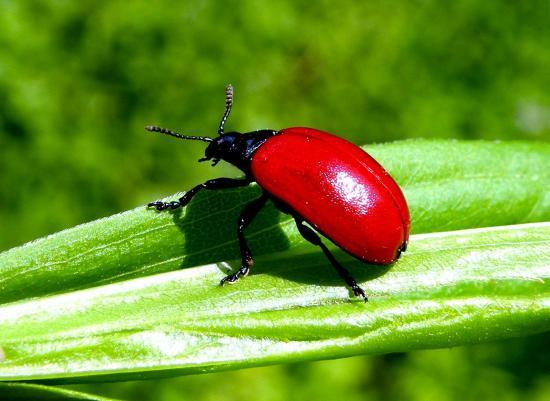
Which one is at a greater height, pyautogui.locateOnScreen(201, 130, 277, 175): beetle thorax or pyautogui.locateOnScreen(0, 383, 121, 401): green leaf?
pyautogui.locateOnScreen(201, 130, 277, 175): beetle thorax

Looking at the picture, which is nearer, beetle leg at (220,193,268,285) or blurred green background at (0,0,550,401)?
beetle leg at (220,193,268,285)

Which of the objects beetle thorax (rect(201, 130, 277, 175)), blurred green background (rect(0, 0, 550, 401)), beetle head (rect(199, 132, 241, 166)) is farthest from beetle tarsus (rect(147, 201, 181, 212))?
blurred green background (rect(0, 0, 550, 401))

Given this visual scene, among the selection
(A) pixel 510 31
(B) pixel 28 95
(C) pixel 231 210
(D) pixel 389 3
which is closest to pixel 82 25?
(B) pixel 28 95

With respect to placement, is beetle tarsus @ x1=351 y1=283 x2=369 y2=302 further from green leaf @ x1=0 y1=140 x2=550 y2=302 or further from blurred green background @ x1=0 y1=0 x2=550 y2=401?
blurred green background @ x1=0 y1=0 x2=550 y2=401

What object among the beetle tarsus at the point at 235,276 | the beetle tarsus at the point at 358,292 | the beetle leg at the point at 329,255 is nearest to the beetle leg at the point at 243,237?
the beetle tarsus at the point at 235,276

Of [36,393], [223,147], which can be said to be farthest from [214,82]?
[36,393]

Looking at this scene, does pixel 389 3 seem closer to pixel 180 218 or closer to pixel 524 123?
pixel 524 123

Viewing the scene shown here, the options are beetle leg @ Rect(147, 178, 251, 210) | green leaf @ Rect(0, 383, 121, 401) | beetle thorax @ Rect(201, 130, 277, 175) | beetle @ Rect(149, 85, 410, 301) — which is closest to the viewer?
green leaf @ Rect(0, 383, 121, 401)
